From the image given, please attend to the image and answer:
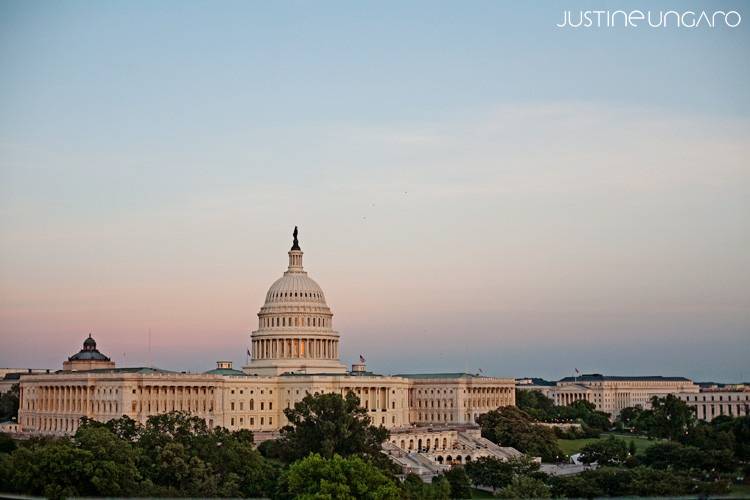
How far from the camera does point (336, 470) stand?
8438cm

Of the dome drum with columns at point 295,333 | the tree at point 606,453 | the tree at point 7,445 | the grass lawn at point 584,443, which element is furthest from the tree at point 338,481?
the dome drum with columns at point 295,333

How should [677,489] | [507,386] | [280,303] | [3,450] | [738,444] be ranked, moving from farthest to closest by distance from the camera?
[507,386] < [280,303] < [738,444] < [3,450] < [677,489]

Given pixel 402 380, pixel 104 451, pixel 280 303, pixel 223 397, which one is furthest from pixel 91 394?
pixel 104 451

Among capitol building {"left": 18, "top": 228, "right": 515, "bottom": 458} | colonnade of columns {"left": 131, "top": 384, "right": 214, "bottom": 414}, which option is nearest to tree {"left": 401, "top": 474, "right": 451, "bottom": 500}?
capitol building {"left": 18, "top": 228, "right": 515, "bottom": 458}

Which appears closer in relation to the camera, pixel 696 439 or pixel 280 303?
pixel 696 439

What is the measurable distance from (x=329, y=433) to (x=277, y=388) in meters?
54.0

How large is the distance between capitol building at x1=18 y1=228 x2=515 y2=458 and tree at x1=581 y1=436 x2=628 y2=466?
1959 centimetres

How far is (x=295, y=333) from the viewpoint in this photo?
17300 centimetres

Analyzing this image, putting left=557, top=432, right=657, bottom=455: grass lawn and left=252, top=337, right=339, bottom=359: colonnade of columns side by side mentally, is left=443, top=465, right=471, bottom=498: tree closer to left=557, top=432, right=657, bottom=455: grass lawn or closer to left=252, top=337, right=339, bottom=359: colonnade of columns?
left=557, top=432, right=657, bottom=455: grass lawn

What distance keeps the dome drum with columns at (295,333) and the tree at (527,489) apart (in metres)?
73.1

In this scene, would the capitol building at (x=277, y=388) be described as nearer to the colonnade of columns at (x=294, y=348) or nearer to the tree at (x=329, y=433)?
the colonnade of columns at (x=294, y=348)

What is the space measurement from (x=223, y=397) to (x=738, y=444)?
5800 centimetres

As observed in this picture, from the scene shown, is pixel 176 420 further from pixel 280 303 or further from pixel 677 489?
pixel 280 303

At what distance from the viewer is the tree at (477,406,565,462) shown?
145 metres
